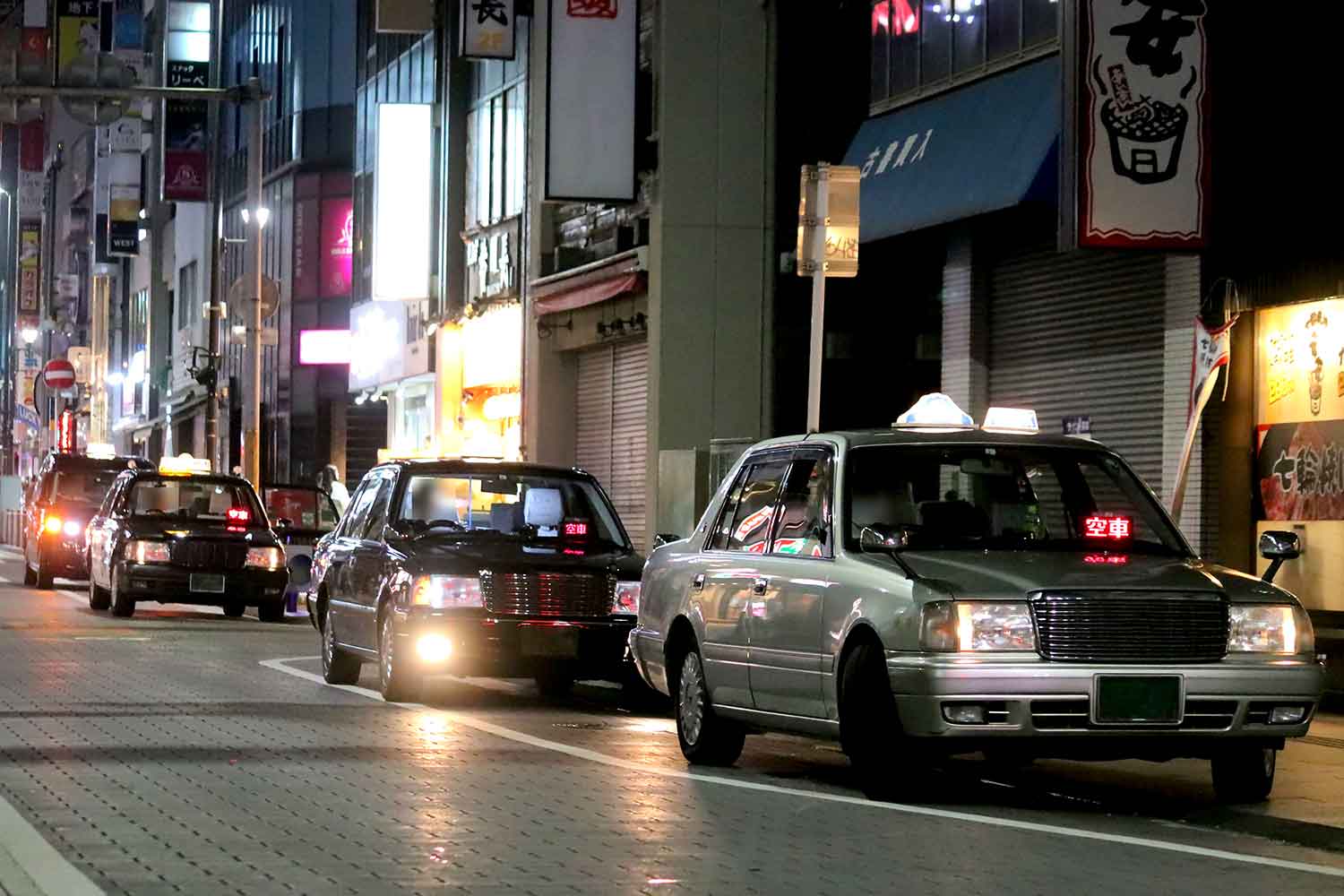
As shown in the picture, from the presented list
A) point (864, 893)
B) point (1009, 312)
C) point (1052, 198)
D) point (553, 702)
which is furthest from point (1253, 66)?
point (864, 893)

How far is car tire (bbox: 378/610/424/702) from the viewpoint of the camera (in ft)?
53.2

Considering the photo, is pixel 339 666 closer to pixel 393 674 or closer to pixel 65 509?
pixel 393 674

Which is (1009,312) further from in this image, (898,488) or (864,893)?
(864,893)

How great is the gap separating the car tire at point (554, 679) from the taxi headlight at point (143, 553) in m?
8.98

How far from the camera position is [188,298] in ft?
230

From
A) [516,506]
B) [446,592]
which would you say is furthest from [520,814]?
[516,506]

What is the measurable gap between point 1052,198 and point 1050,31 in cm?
167

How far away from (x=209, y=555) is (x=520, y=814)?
17.6 meters

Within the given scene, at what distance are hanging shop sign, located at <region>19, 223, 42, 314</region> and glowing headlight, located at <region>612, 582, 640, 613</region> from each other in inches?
3713

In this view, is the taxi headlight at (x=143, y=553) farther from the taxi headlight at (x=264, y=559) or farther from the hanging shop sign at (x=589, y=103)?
the hanging shop sign at (x=589, y=103)

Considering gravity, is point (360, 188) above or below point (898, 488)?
above

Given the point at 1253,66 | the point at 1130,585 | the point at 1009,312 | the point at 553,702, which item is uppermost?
the point at 1253,66

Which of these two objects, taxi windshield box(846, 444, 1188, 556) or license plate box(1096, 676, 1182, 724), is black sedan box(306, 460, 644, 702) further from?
license plate box(1096, 676, 1182, 724)

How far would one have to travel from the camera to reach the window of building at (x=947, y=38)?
21359 mm
